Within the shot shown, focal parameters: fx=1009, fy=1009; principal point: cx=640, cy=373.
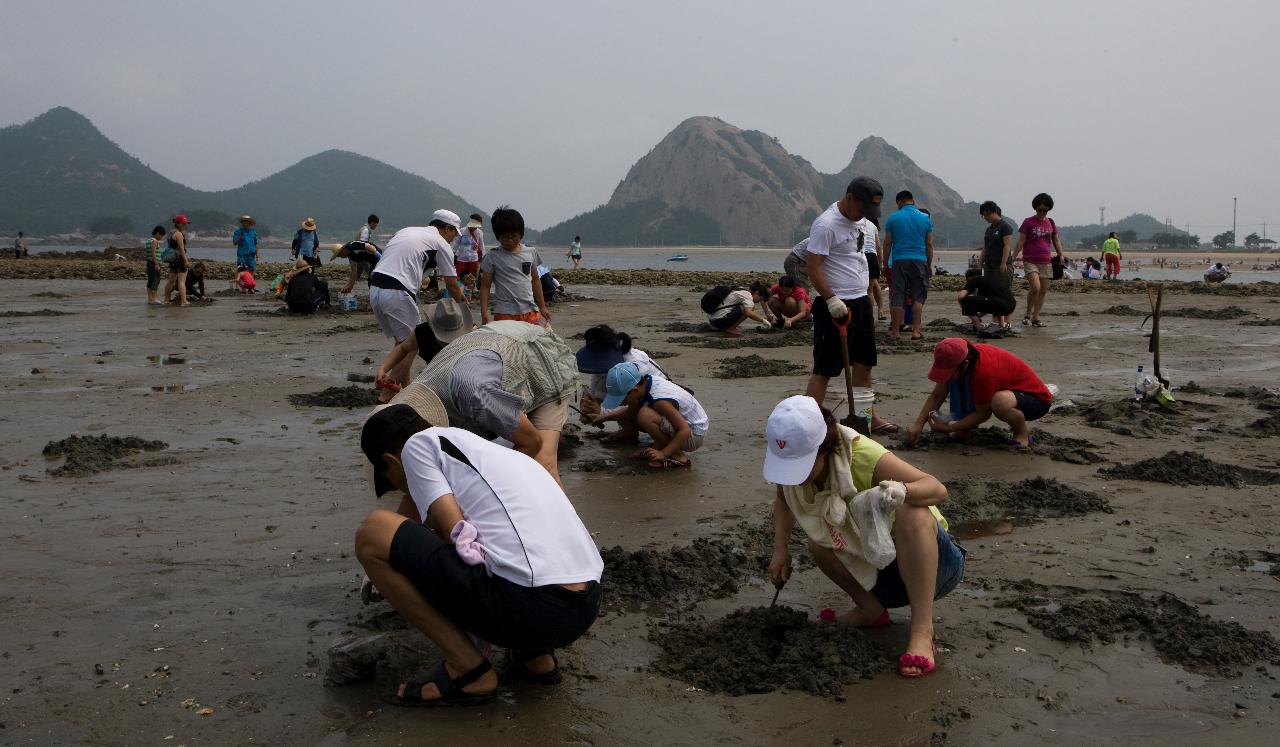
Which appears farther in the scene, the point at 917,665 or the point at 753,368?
the point at 753,368

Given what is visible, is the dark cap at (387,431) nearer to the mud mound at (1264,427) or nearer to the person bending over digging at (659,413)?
the person bending over digging at (659,413)

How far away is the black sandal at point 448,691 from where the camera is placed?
318 centimetres

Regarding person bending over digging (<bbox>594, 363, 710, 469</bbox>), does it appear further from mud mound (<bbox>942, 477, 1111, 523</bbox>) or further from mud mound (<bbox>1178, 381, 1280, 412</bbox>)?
mud mound (<bbox>1178, 381, 1280, 412</bbox>)

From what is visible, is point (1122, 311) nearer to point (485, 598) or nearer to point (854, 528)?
point (854, 528)

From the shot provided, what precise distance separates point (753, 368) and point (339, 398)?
13.3ft

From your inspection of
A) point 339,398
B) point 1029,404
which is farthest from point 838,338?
point 339,398

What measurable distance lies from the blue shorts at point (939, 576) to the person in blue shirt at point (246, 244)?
1894 centimetres

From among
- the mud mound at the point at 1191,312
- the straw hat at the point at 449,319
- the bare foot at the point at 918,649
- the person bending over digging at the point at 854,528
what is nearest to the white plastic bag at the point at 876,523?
the person bending over digging at the point at 854,528

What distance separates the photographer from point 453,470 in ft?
10.2

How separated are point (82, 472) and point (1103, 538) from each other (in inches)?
224

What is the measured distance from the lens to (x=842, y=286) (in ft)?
22.8

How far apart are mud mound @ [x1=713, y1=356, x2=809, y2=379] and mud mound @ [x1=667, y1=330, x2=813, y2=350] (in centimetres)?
148

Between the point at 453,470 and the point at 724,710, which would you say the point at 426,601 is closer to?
the point at 453,470

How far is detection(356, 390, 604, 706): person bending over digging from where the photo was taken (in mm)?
3029
